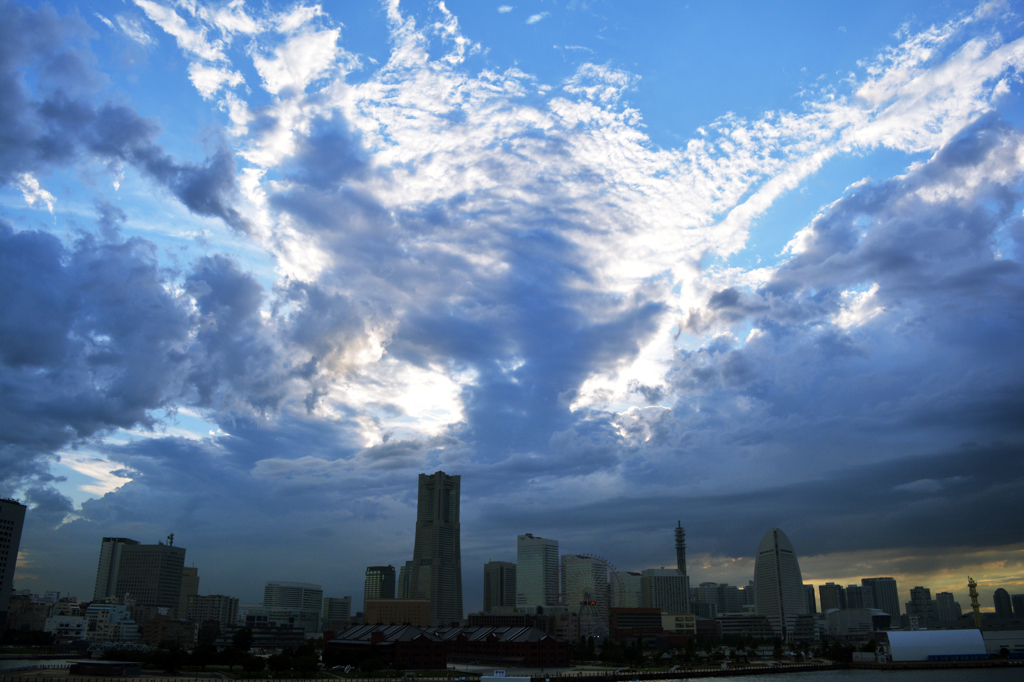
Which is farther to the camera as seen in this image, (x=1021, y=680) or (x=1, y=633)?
(x=1, y=633)

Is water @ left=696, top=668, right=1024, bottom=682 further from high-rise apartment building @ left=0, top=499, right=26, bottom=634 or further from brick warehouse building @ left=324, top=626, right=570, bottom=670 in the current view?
high-rise apartment building @ left=0, top=499, right=26, bottom=634

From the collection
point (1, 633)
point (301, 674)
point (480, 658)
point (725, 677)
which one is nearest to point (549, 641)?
point (480, 658)

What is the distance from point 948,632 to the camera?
530ft

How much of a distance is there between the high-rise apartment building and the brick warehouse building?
3104 inches

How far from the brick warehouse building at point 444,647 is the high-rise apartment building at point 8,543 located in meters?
78.8

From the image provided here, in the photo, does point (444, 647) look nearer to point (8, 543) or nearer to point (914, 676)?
point (914, 676)

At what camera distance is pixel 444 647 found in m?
134

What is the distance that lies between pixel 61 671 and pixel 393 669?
5064 centimetres

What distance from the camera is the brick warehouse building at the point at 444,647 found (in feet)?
423

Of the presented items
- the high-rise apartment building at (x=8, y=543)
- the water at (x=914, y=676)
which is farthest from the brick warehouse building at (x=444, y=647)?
the high-rise apartment building at (x=8, y=543)

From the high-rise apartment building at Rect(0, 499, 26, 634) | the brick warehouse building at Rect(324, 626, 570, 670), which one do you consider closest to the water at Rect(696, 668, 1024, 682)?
the brick warehouse building at Rect(324, 626, 570, 670)

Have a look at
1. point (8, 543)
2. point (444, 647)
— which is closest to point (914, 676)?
point (444, 647)

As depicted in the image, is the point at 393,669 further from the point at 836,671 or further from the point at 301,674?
the point at 836,671

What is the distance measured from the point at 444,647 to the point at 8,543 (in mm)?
109756
